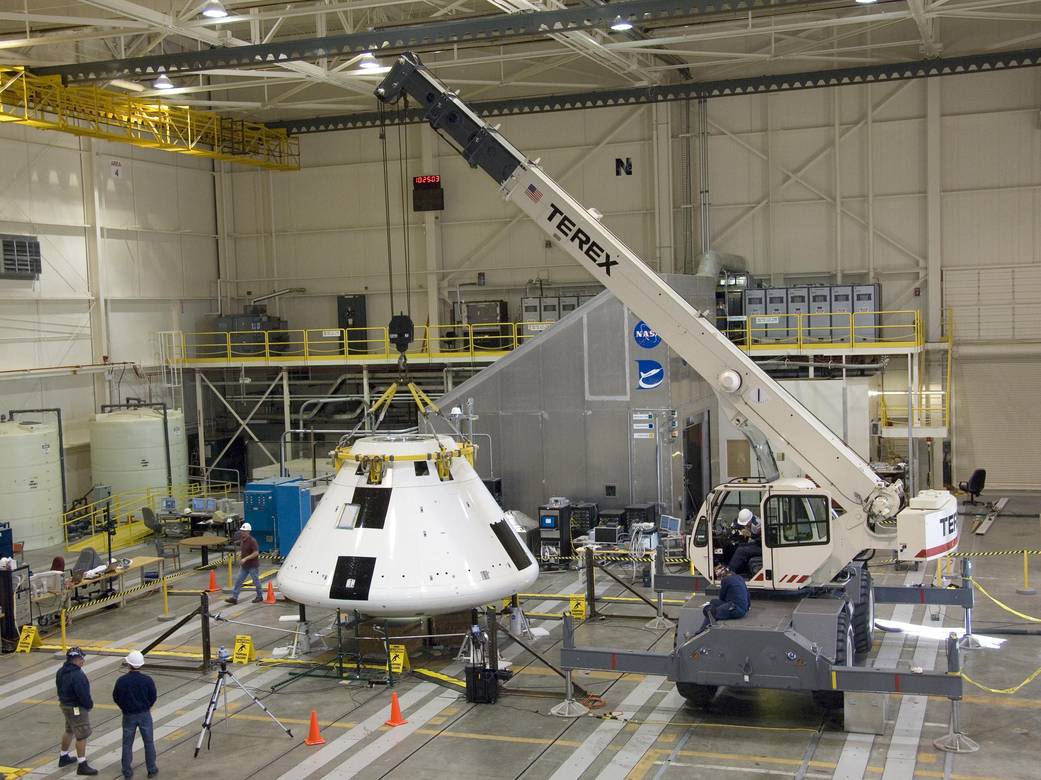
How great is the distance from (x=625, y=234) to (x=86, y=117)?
47.6 ft

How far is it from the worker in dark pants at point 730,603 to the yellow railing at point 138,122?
64.2ft

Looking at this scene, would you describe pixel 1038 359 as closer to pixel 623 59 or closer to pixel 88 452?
pixel 623 59

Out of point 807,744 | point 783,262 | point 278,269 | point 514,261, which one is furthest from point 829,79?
point 807,744

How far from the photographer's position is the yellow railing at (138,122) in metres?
25.9

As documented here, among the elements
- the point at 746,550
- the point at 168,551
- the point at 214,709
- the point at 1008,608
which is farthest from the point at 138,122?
the point at 1008,608

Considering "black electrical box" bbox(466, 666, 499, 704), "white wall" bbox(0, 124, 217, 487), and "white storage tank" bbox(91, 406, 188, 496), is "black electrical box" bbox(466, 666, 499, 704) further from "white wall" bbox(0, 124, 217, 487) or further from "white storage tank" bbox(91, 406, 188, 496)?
"white wall" bbox(0, 124, 217, 487)

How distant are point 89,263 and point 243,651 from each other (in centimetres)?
1775

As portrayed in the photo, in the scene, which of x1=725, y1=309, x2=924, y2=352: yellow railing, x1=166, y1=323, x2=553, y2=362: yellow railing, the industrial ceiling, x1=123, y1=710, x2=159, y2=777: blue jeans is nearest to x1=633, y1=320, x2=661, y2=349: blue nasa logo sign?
x1=725, y1=309, x2=924, y2=352: yellow railing

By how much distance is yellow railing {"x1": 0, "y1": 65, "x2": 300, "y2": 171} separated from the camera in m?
25.9

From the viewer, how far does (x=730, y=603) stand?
1292 cm

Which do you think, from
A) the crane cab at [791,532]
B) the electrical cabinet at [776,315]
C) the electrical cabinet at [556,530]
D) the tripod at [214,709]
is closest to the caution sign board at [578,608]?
the electrical cabinet at [556,530]

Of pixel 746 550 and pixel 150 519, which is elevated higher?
pixel 746 550

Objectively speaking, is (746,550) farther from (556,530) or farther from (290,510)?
(290,510)

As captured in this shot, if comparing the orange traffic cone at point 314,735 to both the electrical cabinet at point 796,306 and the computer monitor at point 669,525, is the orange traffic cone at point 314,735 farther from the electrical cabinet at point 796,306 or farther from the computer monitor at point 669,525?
the electrical cabinet at point 796,306
